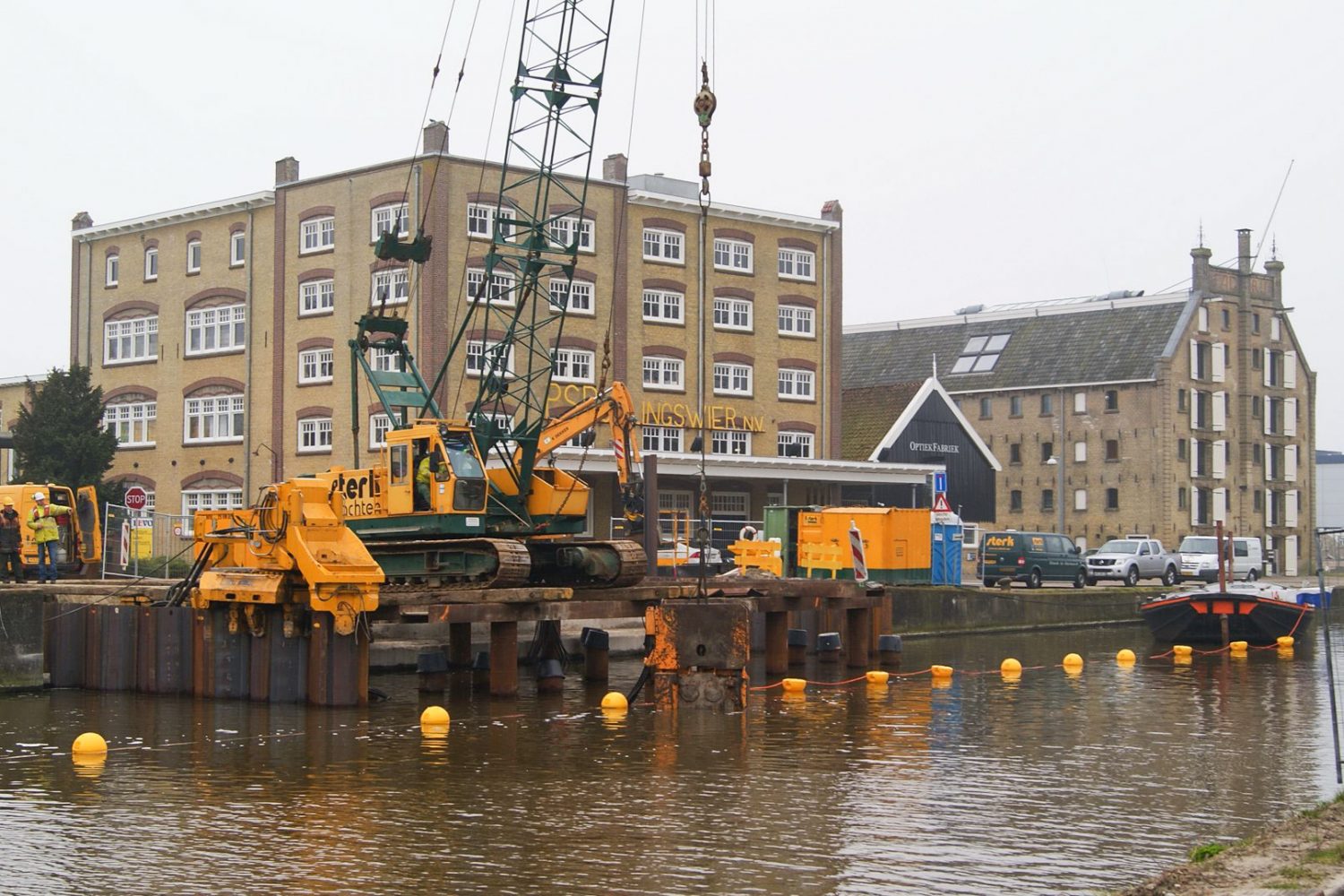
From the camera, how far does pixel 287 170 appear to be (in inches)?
2222

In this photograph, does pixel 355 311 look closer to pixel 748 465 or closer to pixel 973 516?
pixel 748 465

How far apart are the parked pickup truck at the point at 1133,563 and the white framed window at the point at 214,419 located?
29.9m

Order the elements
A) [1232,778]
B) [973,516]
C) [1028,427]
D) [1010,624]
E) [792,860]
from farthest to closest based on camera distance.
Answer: [1028,427], [973,516], [1010,624], [1232,778], [792,860]

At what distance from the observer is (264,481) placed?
56.5 metres

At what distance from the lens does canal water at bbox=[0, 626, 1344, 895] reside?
46.1ft

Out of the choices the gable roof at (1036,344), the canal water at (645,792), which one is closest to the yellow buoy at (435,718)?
the canal water at (645,792)

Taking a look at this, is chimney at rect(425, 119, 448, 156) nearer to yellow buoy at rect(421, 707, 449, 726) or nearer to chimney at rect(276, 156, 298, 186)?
chimney at rect(276, 156, 298, 186)

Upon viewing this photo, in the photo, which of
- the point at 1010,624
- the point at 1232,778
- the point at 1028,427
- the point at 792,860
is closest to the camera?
the point at 792,860

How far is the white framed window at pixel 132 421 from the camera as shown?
197ft

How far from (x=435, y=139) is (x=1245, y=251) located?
45475 mm

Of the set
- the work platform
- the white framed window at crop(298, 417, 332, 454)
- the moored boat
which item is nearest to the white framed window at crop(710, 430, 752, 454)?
the white framed window at crop(298, 417, 332, 454)

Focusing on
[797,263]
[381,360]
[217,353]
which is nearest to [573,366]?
[381,360]

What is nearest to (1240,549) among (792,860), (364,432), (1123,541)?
(1123,541)

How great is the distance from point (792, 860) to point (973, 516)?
54414 millimetres
